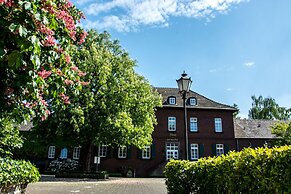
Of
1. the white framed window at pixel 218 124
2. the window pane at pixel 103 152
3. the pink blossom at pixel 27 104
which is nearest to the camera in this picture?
the pink blossom at pixel 27 104

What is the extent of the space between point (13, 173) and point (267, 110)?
59178 mm

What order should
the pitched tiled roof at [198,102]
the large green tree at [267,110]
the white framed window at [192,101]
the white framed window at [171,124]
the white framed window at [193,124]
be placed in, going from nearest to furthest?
the white framed window at [171,124], the white framed window at [193,124], the pitched tiled roof at [198,102], the white framed window at [192,101], the large green tree at [267,110]

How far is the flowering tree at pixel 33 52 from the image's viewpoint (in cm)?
347

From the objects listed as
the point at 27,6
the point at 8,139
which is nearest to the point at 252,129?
the point at 8,139

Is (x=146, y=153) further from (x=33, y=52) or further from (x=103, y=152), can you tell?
(x=33, y=52)

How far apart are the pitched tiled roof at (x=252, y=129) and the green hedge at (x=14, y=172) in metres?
30.6

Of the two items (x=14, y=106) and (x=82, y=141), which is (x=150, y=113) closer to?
(x=82, y=141)

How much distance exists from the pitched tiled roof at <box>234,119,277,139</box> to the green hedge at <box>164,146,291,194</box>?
30562 millimetres

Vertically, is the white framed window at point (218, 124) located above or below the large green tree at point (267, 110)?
below

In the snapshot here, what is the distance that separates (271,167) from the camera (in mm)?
3826

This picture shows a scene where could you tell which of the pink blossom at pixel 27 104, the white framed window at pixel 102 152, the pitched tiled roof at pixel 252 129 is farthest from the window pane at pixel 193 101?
the pink blossom at pixel 27 104

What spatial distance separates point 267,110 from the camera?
194 feet

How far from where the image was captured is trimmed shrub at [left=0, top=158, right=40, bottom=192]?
6852mm

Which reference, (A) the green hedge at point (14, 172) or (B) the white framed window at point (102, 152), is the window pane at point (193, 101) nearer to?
(B) the white framed window at point (102, 152)
